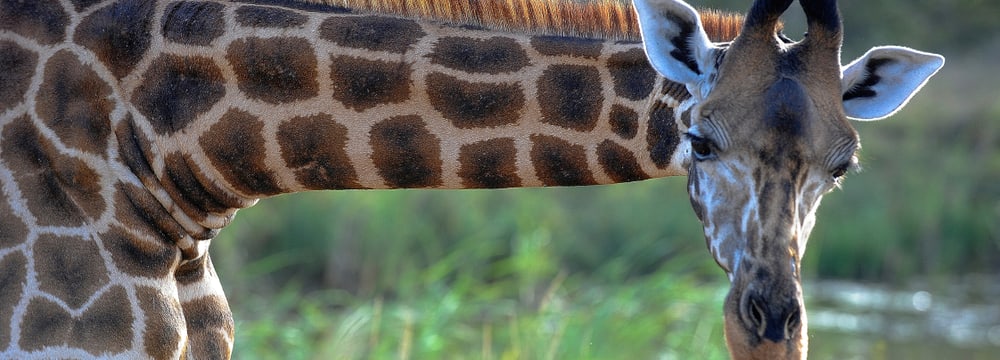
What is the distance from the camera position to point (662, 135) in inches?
146

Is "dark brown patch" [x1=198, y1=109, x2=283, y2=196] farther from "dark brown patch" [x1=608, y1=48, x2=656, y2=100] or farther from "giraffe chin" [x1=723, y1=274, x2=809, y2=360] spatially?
"giraffe chin" [x1=723, y1=274, x2=809, y2=360]

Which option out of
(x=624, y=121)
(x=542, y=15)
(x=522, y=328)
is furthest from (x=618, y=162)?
(x=522, y=328)

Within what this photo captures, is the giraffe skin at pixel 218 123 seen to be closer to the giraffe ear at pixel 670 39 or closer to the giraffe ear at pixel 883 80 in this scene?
the giraffe ear at pixel 670 39

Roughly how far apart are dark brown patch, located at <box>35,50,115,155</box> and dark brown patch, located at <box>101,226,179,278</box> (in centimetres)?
27

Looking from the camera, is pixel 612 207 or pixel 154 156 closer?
pixel 154 156

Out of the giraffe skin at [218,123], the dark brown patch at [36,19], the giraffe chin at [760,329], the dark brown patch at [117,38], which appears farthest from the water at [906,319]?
the dark brown patch at [36,19]

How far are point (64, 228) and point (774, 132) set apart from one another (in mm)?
2145

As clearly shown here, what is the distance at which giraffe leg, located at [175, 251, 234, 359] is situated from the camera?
13.7ft

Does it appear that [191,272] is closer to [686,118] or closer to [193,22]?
[193,22]

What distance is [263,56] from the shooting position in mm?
3936

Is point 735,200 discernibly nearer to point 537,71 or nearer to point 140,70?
point 537,71

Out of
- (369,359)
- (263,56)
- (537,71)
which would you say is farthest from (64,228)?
(369,359)

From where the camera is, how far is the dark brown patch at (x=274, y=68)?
3.94 meters

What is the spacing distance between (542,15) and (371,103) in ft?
1.98
